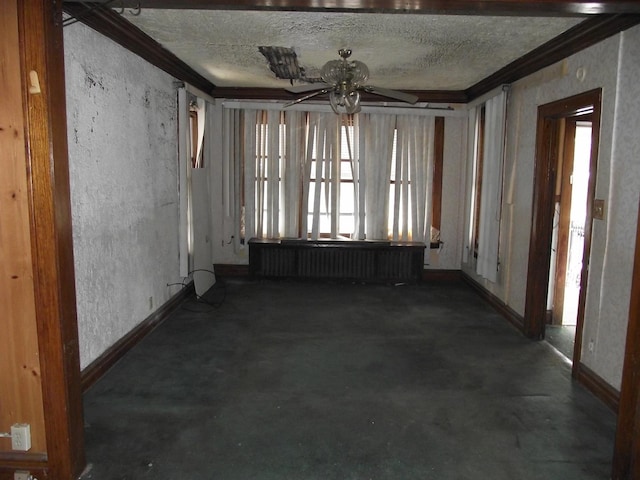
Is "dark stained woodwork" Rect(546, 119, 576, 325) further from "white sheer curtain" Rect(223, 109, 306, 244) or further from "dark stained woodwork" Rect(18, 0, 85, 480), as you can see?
"dark stained woodwork" Rect(18, 0, 85, 480)

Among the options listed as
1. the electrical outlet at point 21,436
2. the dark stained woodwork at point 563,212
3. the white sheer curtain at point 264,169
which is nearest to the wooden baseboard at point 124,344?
the electrical outlet at point 21,436

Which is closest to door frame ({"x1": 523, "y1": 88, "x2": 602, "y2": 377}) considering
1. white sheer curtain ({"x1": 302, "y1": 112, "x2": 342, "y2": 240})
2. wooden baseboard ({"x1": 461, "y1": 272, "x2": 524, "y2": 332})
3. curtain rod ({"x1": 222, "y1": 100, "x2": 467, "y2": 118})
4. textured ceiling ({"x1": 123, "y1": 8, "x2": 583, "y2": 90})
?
wooden baseboard ({"x1": 461, "y1": 272, "x2": 524, "y2": 332})

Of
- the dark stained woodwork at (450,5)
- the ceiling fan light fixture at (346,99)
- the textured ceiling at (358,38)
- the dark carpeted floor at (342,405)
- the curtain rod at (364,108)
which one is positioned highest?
the textured ceiling at (358,38)

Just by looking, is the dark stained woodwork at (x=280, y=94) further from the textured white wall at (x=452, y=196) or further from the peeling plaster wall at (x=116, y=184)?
the peeling plaster wall at (x=116, y=184)

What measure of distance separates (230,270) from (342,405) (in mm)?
4076

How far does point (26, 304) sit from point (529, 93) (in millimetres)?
4430

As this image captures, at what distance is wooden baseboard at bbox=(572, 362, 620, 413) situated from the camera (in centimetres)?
308

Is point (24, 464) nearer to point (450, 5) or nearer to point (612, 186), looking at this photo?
point (450, 5)

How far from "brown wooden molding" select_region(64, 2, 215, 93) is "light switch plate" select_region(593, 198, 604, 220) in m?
3.37

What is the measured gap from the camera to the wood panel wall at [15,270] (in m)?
2.04

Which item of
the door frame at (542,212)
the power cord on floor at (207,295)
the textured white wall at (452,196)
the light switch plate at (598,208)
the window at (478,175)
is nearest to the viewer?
the light switch plate at (598,208)

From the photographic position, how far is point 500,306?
5.17m

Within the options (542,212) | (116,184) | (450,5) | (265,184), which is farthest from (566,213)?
(116,184)

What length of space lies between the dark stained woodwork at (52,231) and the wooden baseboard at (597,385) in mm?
3094
